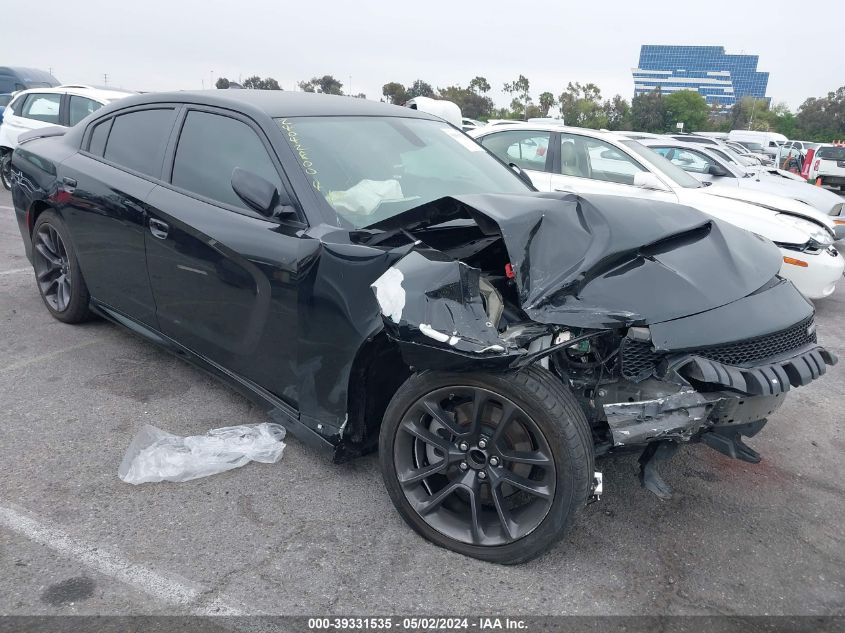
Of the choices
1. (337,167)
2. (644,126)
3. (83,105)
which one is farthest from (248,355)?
(644,126)

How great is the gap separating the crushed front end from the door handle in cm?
151

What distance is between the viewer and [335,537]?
2.60m

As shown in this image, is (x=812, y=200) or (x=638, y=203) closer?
(x=638, y=203)

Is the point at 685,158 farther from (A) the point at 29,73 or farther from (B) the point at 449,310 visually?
(A) the point at 29,73

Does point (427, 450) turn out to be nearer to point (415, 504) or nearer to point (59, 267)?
point (415, 504)

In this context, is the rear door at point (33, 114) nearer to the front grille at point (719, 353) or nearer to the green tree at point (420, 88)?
the front grille at point (719, 353)

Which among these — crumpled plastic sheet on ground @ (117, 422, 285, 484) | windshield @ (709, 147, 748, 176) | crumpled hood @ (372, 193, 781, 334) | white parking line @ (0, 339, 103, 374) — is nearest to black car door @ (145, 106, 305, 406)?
crumpled plastic sheet on ground @ (117, 422, 285, 484)

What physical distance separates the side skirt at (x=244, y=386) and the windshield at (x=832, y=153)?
20224mm

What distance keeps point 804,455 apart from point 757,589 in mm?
1327

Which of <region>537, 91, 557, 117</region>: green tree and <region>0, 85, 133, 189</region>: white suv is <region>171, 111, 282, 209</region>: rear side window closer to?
<region>0, 85, 133, 189</region>: white suv

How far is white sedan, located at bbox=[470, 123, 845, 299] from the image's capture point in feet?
19.9

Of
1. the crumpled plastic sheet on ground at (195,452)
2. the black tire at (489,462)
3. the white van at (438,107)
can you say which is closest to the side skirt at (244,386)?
the crumpled plastic sheet on ground at (195,452)

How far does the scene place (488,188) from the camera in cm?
347

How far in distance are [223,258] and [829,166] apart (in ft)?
65.8
